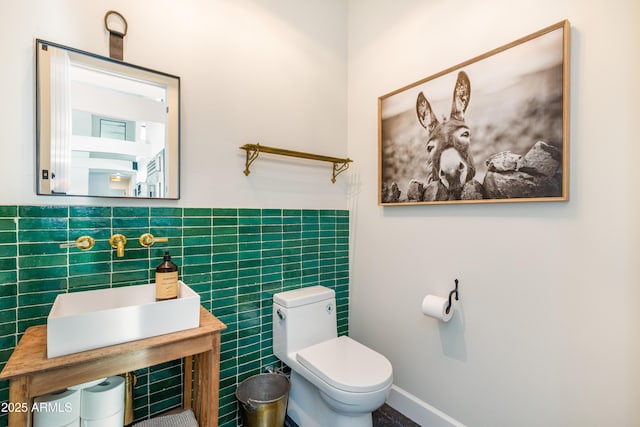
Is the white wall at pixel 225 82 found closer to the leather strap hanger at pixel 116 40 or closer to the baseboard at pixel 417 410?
the leather strap hanger at pixel 116 40

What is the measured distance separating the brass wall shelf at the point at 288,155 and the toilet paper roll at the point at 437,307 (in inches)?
39.7

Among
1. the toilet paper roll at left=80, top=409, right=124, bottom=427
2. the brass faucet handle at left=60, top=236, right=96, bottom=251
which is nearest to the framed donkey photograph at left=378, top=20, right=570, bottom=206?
the brass faucet handle at left=60, top=236, right=96, bottom=251

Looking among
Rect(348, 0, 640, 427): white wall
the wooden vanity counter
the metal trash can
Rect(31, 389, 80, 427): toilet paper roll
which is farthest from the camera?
the metal trash can

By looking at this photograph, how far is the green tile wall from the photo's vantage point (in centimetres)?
117

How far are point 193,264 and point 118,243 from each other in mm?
361

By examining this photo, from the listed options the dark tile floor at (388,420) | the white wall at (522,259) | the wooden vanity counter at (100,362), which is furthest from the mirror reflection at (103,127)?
the dark tile floor at (388,420)

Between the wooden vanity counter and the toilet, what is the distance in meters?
0.51

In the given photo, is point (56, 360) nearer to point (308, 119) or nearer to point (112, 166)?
point (112, 166)

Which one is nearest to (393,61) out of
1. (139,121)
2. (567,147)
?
(567,147)

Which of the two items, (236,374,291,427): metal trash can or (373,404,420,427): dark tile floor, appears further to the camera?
(373,404,420,427): dark tile floor

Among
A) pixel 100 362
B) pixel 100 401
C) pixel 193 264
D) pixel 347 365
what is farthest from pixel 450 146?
pixel 100 401

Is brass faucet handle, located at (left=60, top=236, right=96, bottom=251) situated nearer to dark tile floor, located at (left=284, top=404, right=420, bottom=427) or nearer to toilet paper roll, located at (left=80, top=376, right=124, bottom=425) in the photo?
toilet paper roll, located at (left=80, top=376, right=124, bottom=425)

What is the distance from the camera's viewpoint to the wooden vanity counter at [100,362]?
844 mm

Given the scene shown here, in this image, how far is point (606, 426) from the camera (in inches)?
44.2
